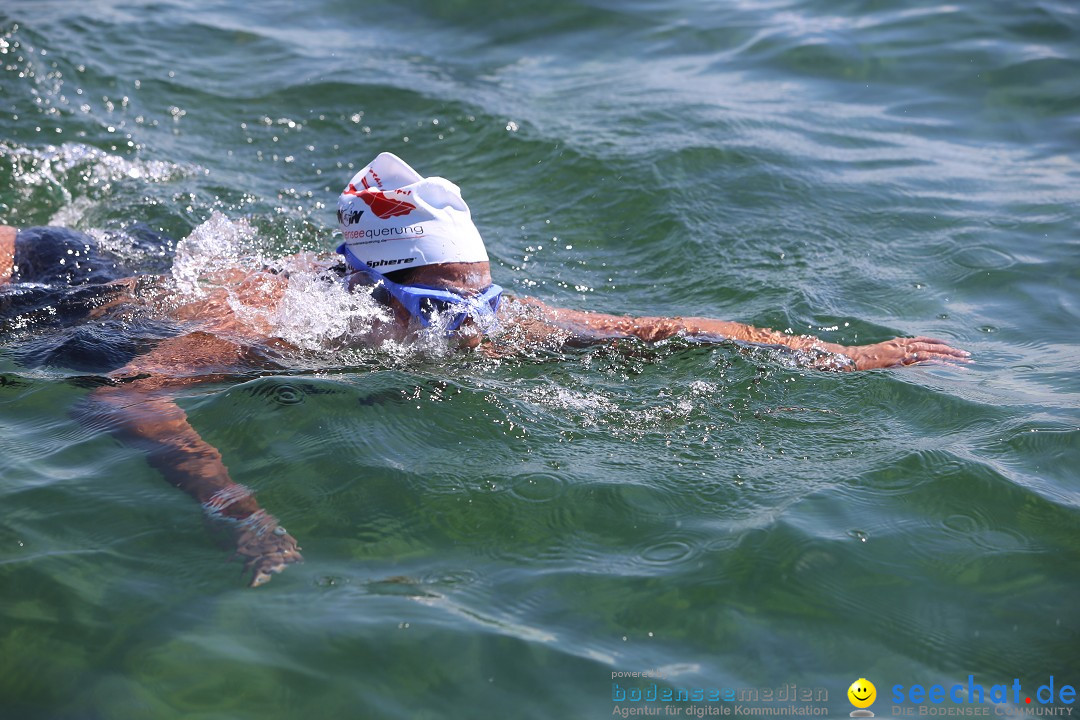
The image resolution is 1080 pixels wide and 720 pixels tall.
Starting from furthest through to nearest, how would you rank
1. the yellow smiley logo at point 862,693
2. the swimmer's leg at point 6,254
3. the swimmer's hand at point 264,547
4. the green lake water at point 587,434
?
1. the swimmer's leg at point 6,254
2. the swimmer's hand at point 264,547
3. the green lake water at point 587,434
4. the yellow smiley logo at point 862,693

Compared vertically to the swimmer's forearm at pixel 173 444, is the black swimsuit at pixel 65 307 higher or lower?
higher

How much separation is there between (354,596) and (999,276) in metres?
4.85

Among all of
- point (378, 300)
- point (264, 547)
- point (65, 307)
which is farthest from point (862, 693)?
point (65, 307)

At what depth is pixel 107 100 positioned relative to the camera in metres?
→ 8.86

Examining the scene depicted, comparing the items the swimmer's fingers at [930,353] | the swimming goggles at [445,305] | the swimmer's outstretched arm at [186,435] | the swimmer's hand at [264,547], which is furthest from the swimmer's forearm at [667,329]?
the swimmer's hand at [264,547]

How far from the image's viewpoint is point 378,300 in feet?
16.6

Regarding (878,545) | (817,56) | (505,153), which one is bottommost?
(878,545)

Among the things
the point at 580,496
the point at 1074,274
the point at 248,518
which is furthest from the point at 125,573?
the point at 1074,274

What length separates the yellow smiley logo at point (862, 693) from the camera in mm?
3189

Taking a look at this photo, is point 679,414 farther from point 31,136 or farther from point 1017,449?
point 31,136

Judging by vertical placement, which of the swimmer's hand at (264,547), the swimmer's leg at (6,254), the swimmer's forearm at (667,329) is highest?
the swimmer's leg at (6,254)

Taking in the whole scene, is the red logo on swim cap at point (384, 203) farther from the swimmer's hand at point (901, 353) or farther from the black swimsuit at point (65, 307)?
the swimmer's hand at point (901, 353)

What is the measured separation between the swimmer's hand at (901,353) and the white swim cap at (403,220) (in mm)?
1938

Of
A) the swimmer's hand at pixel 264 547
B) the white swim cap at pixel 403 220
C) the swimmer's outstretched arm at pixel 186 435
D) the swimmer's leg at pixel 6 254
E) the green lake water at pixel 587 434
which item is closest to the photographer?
the green lake water at pixel 587 434
